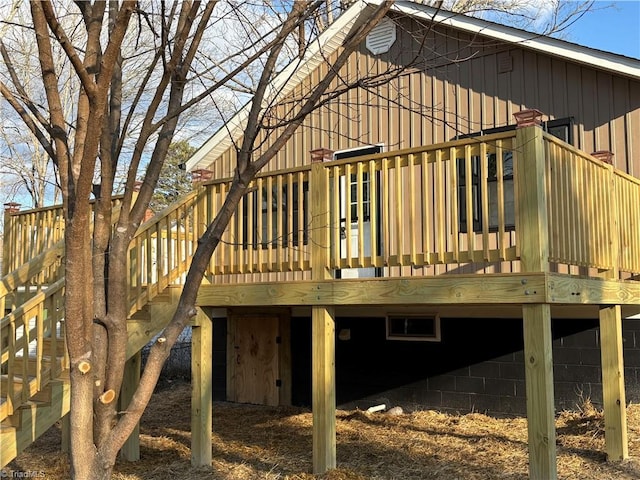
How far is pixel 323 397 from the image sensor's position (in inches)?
235

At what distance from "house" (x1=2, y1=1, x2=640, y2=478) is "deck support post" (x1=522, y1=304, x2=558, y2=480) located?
0.01 metres

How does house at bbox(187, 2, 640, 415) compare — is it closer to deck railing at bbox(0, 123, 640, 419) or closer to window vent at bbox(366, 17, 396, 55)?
window vent at bbox(366, 17, 396, 55)

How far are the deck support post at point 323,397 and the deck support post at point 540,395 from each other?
1.81m

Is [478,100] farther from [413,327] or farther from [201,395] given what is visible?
[201,395]

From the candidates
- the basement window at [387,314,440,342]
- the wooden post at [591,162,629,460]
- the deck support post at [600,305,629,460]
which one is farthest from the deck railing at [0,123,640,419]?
the basement window at [387,314,440,342]

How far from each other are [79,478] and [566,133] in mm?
6778

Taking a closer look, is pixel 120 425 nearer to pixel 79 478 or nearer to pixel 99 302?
pixel 79 478

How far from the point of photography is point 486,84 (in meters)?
8.66

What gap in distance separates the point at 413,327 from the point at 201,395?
377cm

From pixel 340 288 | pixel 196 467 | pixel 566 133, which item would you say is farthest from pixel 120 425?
pixel 566 133

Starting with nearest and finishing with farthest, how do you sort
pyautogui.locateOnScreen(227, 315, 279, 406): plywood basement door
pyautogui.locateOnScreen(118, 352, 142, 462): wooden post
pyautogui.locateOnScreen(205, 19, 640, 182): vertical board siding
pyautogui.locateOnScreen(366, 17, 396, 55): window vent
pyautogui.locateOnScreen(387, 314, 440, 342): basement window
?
pyautogui.locateOnScreen(118, 352, 142, 462): wooden post, pyautogui.locateOnScreen(205, 19, 640, 182): vertical board siding, pyautogui.locateOnScreen(387, 314, 440, 342): basement window, pyautogui.locateOnScreen(366, 17, 396, 55): window vent, pyautogui.locateOnScreen(227, 315, 279, 406): plywood basement door

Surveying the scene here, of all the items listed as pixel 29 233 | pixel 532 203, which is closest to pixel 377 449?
pixel 532 203

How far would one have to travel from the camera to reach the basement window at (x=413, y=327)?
9.22 metres

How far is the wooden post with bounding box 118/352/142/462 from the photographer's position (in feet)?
23.1
